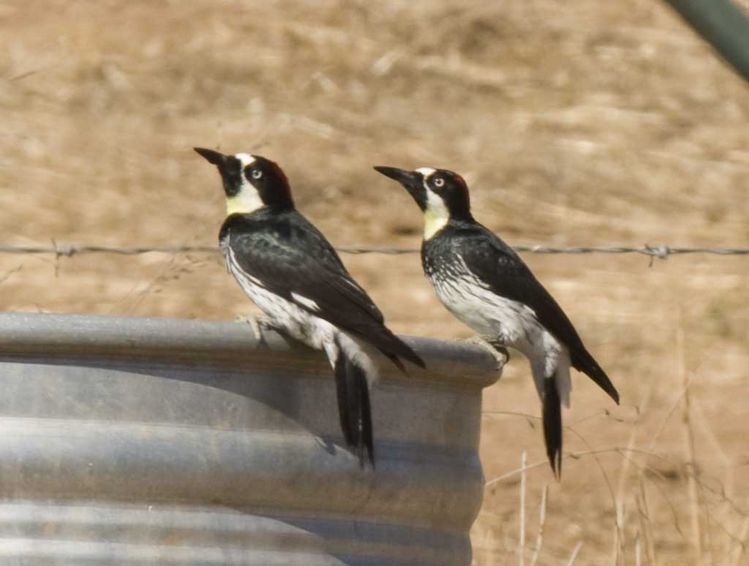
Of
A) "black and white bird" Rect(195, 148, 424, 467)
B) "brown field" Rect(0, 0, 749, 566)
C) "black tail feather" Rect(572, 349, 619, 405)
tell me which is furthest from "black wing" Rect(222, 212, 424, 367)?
"brown field" Rect(0, 0, 749, 566)

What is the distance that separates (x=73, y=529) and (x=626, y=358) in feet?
20.3

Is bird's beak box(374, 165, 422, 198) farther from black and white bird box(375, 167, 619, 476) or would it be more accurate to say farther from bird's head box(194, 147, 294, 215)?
bird's head box(194, 147, 294, 215)

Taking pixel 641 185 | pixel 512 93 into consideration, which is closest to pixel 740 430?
pixel 641 185

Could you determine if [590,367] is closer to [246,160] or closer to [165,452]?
[246,160]

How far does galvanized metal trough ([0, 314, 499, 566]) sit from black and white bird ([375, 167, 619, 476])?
2.27 m

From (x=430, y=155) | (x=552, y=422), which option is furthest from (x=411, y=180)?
(x=430, y=155)

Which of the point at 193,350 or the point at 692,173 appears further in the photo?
the point at 692,173

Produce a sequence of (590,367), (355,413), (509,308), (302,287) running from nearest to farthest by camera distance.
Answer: (355,413)
(302,287)
(590,367)
(509,308)

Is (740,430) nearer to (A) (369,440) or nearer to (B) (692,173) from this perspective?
(B) (692,173)

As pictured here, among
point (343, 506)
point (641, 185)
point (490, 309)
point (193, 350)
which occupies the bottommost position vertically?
point (641, 185)

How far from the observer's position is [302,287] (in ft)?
15.8

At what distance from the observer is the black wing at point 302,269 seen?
4.52 m

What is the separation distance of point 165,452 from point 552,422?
258cm

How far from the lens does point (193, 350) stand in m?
3.51
